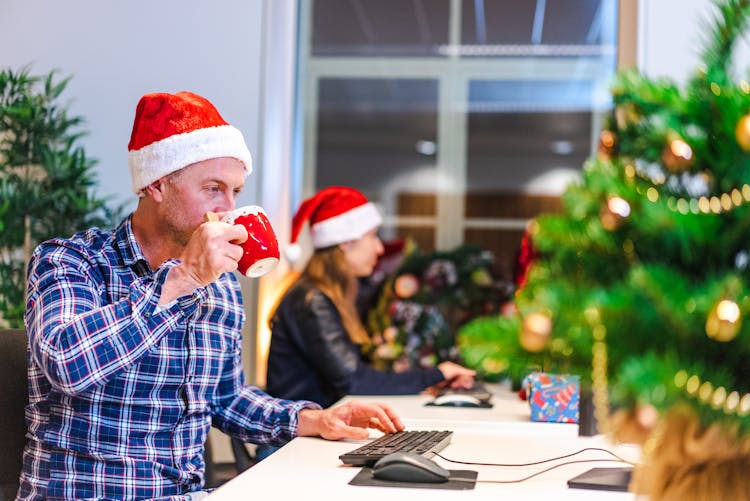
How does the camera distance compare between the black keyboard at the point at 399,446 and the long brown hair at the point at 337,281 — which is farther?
the long brown hair at the point at 337,281

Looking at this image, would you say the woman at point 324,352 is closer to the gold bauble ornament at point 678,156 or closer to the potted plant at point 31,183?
the potted plant at point 31,183

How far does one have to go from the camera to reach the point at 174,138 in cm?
200

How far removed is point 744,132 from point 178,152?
4.80 ft

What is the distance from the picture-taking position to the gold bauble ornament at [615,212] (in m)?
0.76

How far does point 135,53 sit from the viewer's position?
362 cm

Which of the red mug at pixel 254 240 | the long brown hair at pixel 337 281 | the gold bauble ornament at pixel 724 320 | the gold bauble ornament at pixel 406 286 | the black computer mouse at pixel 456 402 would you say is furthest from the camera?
the gold bauble ornament at pixel 406 286

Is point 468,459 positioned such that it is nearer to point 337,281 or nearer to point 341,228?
point 337,281

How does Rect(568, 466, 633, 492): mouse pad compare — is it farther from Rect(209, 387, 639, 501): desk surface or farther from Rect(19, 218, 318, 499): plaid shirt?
Rect(19, 218, 318, 499): plaid shirt

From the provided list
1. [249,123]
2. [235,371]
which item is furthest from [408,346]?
[235,371]

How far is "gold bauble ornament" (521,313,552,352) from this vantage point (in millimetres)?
693

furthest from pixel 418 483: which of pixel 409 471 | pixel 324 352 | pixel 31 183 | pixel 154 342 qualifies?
pixel 31 183

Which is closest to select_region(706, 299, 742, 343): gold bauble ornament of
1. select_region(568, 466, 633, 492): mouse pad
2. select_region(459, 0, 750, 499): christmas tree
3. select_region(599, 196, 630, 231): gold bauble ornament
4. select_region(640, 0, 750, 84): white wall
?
select_region(459, 0, 750, 499): christmas tree

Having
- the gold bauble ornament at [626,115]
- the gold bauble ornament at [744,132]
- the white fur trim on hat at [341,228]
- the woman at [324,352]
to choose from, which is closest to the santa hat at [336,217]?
the white fur trim on hat at [341,228]

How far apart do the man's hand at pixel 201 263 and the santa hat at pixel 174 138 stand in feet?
1.40
